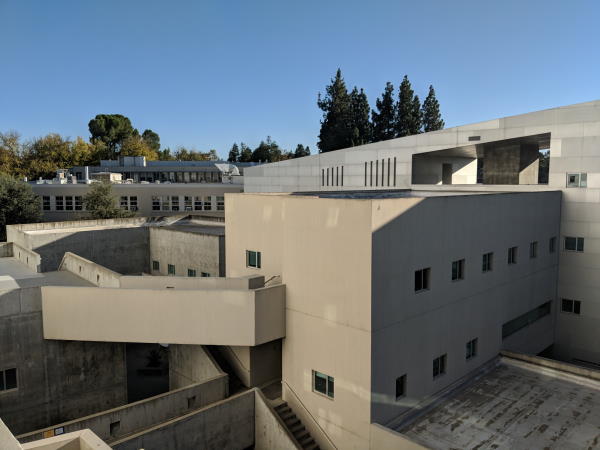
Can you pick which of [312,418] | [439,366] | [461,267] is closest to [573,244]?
[461,267]

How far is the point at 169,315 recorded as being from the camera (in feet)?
65.7

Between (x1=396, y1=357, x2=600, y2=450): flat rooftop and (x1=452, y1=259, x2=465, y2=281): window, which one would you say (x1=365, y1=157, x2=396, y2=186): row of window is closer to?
(x1=452, y1=259, x2=465, y2=281): window

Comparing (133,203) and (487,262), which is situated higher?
(133,203)

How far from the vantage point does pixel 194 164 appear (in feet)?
295

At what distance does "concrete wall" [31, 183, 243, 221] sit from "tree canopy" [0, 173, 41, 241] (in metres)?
3.98

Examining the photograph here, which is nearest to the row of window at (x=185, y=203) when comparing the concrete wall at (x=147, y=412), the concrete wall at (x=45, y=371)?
the concrete wall at (x=45, y=371)

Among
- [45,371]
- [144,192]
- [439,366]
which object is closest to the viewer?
[439,366]

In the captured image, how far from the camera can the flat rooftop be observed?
16438mm

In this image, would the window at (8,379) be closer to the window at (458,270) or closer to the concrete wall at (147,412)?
the concrete wall at (147,412)

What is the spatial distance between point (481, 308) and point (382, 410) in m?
7.40

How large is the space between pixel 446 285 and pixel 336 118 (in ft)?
208

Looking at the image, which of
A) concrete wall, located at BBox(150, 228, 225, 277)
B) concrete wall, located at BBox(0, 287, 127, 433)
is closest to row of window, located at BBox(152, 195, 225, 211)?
concrete wall, located at BBox(150, 228, 225, 277)

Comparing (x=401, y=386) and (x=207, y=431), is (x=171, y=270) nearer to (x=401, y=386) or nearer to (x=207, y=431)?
(x=207, y=431)

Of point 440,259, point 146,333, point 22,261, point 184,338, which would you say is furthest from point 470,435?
point 22,261
